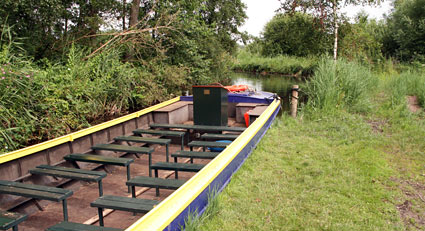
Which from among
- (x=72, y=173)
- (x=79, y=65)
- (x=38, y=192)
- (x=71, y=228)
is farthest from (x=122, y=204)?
(x=79, y=65)

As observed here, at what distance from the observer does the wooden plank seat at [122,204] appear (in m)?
2.64

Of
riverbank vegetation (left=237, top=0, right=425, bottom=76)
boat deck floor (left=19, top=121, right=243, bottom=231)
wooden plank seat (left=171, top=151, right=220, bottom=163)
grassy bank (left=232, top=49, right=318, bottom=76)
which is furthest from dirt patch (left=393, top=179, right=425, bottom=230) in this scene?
grassy bank (left=232, top=49, right=318, bottom=76)

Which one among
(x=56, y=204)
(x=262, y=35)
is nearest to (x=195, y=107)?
(x=56, y=204)

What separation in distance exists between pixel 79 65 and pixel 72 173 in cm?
308

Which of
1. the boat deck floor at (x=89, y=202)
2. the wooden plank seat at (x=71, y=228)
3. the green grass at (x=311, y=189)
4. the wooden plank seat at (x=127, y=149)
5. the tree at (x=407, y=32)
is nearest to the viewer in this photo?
the wooden plank seat at (x=71, y=228)

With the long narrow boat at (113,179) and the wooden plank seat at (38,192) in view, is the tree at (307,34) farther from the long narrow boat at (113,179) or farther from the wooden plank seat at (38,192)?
the wooden plank seat at (38,192)

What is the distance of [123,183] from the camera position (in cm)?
404

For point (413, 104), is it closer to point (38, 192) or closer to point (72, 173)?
point (72, 173)

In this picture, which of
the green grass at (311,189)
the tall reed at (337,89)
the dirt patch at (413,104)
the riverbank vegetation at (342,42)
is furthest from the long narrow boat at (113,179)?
the riverbank vegetation at (342,42)

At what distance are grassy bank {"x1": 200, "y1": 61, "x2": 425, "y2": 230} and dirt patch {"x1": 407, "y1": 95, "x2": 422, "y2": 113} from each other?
222 millimetres

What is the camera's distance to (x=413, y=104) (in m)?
8.67

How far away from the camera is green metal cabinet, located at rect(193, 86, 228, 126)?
217 inches

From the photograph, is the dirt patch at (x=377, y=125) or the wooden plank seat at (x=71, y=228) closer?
the wooden plank seat at (x=71, y=228)

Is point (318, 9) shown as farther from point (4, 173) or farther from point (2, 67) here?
point (4, 173)
